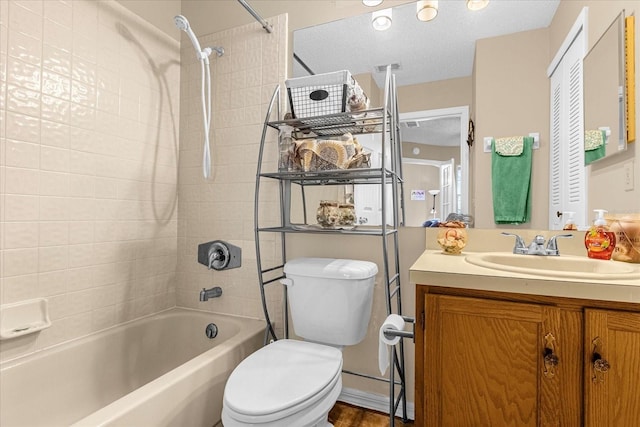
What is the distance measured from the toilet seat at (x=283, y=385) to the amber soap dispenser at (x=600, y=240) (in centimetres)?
99

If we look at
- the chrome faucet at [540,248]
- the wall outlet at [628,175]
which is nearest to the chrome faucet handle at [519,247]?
the chrome faucet at [540,248]

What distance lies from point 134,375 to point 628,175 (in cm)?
234

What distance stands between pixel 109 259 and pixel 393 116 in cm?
162

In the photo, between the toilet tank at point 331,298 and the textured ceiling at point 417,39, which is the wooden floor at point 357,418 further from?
the textured ceiling at point 417,39

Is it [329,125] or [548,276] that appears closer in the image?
[548,276]

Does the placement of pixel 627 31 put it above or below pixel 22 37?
below

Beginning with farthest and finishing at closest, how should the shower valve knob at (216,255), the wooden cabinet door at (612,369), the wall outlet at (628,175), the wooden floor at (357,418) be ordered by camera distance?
1. the shower valve knob at (216,255)
2. the wooden floor at (357,418)
3. the wall outlet at (628,175)
4. the wooden cabinet door at (612,369)

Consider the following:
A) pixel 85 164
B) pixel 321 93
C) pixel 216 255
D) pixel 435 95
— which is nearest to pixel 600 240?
pixel 435 95

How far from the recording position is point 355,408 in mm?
1680

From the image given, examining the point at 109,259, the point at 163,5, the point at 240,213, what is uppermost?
the point at 163,5

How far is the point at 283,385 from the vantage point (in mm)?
1093

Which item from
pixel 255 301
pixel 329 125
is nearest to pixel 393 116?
pixel 329 125

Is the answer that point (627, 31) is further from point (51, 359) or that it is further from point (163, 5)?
point (51, 359)

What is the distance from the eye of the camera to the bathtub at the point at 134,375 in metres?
1.17
